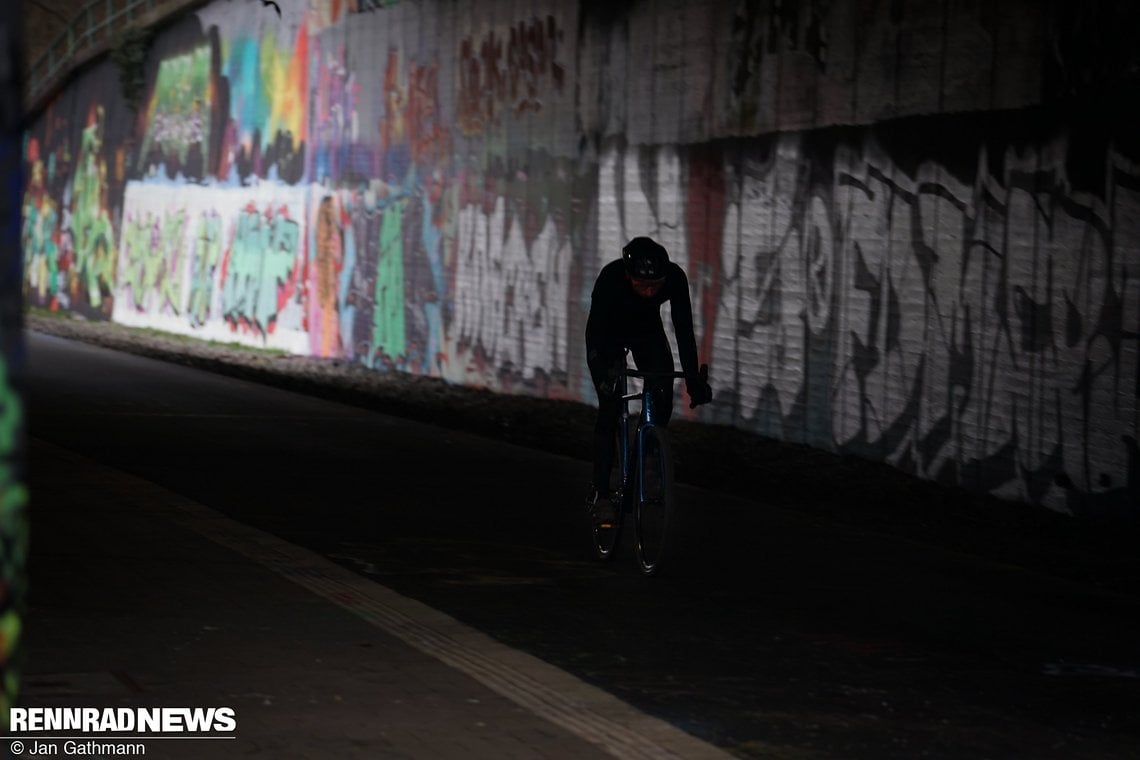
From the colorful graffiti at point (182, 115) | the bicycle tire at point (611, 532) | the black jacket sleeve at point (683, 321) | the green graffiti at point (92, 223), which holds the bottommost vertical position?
the bicycle tire at point (611, 532)

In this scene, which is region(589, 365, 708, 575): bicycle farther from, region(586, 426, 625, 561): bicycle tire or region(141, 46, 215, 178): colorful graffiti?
region(141, 46, 215, 178): colorful graffiti

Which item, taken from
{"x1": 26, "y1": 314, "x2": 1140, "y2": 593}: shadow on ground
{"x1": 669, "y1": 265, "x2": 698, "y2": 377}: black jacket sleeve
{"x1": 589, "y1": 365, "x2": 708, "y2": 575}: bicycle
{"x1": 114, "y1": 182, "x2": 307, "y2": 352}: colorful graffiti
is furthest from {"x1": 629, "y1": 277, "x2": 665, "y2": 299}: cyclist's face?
{"x1": 114, "y1": 182, "x2": 307, "y2": 352}: colorful graffiti

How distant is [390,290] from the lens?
2500 centimetres

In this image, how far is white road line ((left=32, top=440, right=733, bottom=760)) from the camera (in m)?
5.99

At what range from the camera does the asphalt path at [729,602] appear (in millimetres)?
6539

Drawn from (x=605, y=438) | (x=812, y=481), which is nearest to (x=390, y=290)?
(x=812, y=481)

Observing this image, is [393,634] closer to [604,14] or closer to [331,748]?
[331,748]

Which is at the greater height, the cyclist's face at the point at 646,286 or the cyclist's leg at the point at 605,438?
the cyclist's face at the point at 646,286

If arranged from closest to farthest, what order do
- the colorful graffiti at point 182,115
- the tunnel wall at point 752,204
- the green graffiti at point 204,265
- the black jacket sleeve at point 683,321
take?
1. the black jacket sleeve at point 683,321
2. the tunnel wall at point 752,204
3. the green graffiti at point 204,265
4. the colorful graffiti at point 182,115

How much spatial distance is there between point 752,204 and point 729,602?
8417 millimetres

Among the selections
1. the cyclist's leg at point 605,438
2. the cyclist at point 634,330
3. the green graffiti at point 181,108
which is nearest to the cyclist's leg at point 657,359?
the cyclist at point 634,330

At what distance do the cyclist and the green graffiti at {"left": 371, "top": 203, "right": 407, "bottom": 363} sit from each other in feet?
49.0

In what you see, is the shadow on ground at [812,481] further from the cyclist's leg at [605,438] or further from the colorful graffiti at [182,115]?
the colorful graffiti at [182,115]

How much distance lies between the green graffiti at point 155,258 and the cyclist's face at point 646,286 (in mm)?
26074
